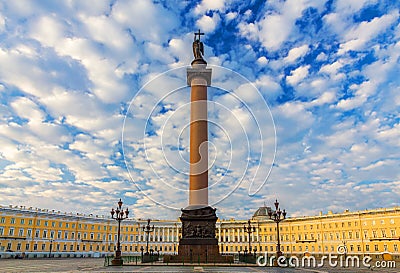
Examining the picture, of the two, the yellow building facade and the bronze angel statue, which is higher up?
the bronze angel statue

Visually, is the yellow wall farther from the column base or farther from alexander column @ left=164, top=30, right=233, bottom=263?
the column base

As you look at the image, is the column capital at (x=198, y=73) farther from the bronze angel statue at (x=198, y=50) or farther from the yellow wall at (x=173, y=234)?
the yellow wall at (x=173, y=234)

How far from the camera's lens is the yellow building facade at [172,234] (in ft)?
232

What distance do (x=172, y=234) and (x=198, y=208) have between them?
246 feet

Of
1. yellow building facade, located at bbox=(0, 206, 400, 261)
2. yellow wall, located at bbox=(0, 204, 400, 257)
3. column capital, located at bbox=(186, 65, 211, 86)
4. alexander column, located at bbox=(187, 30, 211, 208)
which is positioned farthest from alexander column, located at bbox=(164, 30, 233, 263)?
yellow wall, located at bbox=(0, 204, 400, 257)

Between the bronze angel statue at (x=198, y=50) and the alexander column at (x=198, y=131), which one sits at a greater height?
the bronze angel statue at (x=198, y=50)

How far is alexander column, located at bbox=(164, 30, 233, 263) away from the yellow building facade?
44.3 meters

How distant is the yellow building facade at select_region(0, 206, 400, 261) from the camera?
7081 centimetres

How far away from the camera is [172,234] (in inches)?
4028

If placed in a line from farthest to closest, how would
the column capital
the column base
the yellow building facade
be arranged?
the yellow building facade < the column capital < the column base

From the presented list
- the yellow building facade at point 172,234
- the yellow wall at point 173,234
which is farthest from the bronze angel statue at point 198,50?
the yellow wall at point 173,234

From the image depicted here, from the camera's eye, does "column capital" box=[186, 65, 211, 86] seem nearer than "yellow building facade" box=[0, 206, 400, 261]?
Yes

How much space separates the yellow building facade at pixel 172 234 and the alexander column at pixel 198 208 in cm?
4435

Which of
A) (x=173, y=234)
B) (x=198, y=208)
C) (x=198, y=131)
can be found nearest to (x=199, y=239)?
(x=198, y=208)
